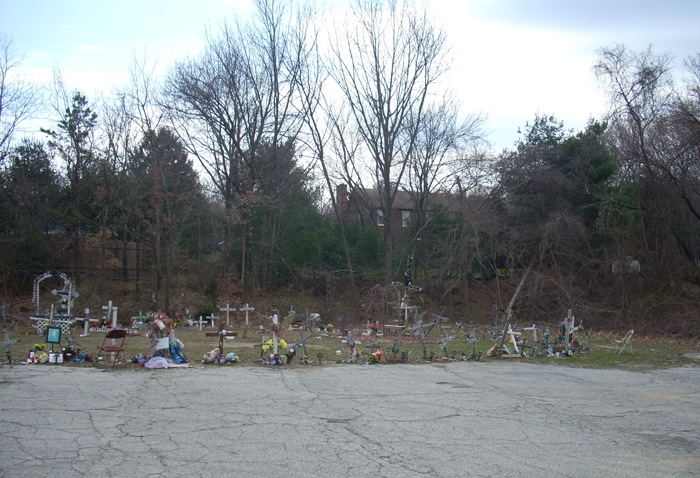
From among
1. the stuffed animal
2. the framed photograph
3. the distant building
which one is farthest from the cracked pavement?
the distant building

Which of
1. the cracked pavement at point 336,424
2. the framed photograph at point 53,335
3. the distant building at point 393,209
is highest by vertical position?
the distant building at point 393,209

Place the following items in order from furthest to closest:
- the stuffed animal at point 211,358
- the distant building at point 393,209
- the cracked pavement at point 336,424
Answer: the distant building at point 393,209, the stuffed animal at point 211,358, the cracked pavement at point 336,424

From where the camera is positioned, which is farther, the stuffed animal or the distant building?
the distant building

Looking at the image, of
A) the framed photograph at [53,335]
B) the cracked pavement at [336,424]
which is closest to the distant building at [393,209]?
the cracked pavement at [336,424]

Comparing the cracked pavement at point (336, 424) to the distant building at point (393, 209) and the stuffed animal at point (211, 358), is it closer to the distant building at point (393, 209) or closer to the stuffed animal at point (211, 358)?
the stuffed animal at point (211, 358)

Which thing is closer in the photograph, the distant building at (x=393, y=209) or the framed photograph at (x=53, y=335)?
the framed photograph at (x=53, y=335)

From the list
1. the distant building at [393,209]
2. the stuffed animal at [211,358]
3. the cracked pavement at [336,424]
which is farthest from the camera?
the distant building at [393,209]

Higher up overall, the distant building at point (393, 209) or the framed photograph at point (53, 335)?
the distant building at point (393, 209)

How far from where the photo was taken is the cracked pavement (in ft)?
19.3

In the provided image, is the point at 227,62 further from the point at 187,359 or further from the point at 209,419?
the point at 209,419

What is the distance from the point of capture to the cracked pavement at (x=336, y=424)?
231 inches

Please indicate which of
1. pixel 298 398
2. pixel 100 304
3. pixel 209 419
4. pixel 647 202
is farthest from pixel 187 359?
pixel 647 202

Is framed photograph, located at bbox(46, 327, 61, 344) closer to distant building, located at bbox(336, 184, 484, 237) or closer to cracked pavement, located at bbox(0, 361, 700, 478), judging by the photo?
cracked pavement, located at bbox(0, 361, 700, 478)

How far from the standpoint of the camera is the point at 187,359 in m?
13.5
